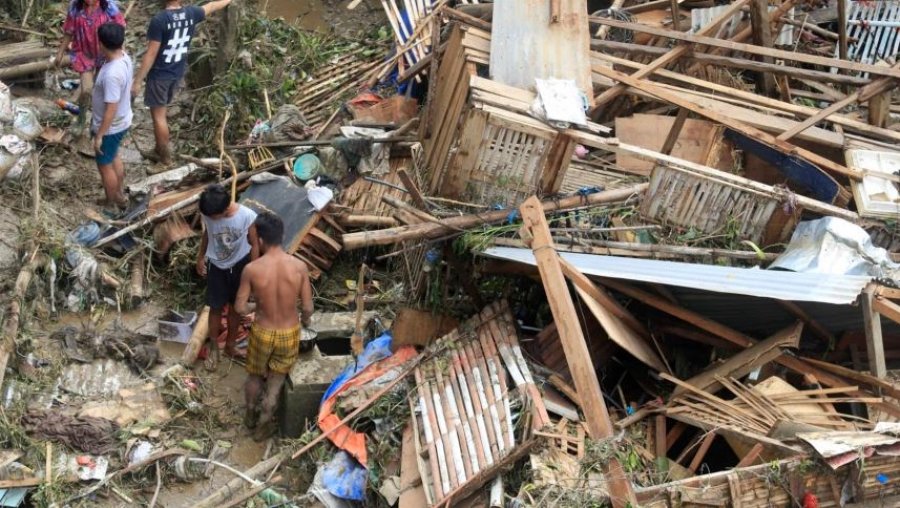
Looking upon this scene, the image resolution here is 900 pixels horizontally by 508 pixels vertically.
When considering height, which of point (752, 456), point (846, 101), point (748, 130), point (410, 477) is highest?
point (846, 101)

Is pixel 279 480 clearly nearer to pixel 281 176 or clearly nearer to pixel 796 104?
pixel 281 176

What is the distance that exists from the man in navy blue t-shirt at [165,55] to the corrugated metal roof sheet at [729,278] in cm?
423

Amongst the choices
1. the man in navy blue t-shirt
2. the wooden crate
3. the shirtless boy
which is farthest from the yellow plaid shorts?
the man in navy blue t-shirt

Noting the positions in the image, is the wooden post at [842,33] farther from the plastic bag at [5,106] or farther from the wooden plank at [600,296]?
the plastic bag at [5,106]

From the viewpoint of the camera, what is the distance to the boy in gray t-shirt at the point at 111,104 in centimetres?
891

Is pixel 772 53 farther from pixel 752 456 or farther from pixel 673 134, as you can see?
pixel 752 456

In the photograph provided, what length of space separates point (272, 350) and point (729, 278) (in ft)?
10.8

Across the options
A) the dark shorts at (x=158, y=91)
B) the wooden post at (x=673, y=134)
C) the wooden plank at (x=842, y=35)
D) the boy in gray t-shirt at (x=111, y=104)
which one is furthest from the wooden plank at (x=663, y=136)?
the boy in gray t-shirt at (x=111, y=104)

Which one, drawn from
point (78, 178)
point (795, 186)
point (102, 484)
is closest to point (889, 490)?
point (795, 186)

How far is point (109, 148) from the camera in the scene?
9422mm

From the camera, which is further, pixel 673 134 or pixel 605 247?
pixel 673 134

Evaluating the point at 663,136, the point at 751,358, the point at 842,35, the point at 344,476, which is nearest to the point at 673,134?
the point at 663,136

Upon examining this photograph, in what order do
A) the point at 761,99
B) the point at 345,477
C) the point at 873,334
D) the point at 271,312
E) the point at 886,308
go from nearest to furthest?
the point at 886,308 → the point at 873,334 → the point at 345,477 → the point at 271,312 → the point at 761,99

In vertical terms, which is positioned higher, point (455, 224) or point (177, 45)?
point (177, 45)
